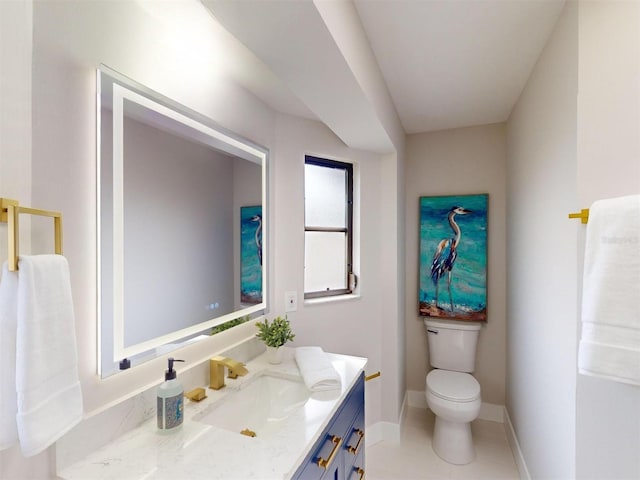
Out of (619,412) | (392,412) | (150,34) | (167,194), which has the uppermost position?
(150,34)

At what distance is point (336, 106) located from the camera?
157 cm

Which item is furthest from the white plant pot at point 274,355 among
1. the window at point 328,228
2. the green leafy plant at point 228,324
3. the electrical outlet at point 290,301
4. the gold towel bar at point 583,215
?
the gold towel bar at point 583,215

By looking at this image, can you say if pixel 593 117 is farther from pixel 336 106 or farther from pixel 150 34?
pixel 150 34

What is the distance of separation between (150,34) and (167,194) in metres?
0.53

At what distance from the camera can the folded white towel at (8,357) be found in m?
0.61

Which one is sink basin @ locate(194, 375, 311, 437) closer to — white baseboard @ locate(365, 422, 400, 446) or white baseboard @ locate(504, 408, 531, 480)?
white baseboard @ locate(365, 422, 400, 446)

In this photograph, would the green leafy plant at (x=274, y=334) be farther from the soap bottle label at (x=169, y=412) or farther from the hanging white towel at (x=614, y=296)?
the hanging white towel at (x=614, y=296)

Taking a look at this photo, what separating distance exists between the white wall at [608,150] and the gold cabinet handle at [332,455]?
0.87 m

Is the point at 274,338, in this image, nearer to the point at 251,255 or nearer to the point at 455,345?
the point at 251,255

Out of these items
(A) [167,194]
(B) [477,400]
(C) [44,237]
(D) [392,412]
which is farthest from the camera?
(D) [392,412]

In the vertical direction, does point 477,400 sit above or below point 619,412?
below

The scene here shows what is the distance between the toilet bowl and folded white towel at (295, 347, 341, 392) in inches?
44.1

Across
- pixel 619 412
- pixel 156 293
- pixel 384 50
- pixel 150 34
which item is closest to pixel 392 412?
pixel 619 412

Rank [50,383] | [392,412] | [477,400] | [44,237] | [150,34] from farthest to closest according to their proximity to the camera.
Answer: [392,412], [477,400], [150,34], [44,237], [50,383]
